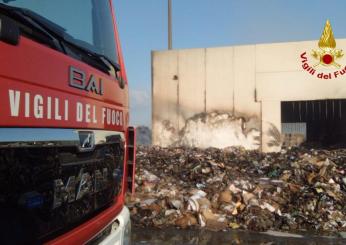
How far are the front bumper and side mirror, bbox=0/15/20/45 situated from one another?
52.1 inches

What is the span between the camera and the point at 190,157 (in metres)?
12.5

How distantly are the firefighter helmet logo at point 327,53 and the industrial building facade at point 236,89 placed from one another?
31 millimetres

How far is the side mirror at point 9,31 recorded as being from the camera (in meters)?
1.55

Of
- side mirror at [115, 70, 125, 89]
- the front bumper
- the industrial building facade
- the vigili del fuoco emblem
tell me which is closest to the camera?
the front bumper

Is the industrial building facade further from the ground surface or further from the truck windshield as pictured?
the truck windshield

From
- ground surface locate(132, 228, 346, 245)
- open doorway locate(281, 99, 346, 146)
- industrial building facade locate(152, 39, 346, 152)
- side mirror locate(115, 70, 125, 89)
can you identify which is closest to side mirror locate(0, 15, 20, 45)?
side mirror locate(115, 70, 125, 89)

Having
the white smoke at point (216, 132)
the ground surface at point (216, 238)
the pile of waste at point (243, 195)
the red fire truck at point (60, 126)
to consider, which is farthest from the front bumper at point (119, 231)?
the white smoke at point (216, 132)

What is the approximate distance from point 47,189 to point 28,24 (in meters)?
0.64

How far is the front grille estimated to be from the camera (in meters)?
1.63

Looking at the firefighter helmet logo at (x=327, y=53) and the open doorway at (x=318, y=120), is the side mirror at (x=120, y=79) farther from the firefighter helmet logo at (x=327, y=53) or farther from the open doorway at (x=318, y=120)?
the open doorway at (x=318, y=120)

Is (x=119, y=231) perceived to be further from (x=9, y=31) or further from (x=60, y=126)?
(x=9, y=31)

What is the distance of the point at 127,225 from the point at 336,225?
560 centimetres

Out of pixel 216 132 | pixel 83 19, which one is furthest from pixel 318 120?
pixel 83 19

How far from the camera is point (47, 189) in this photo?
1.87 metres
